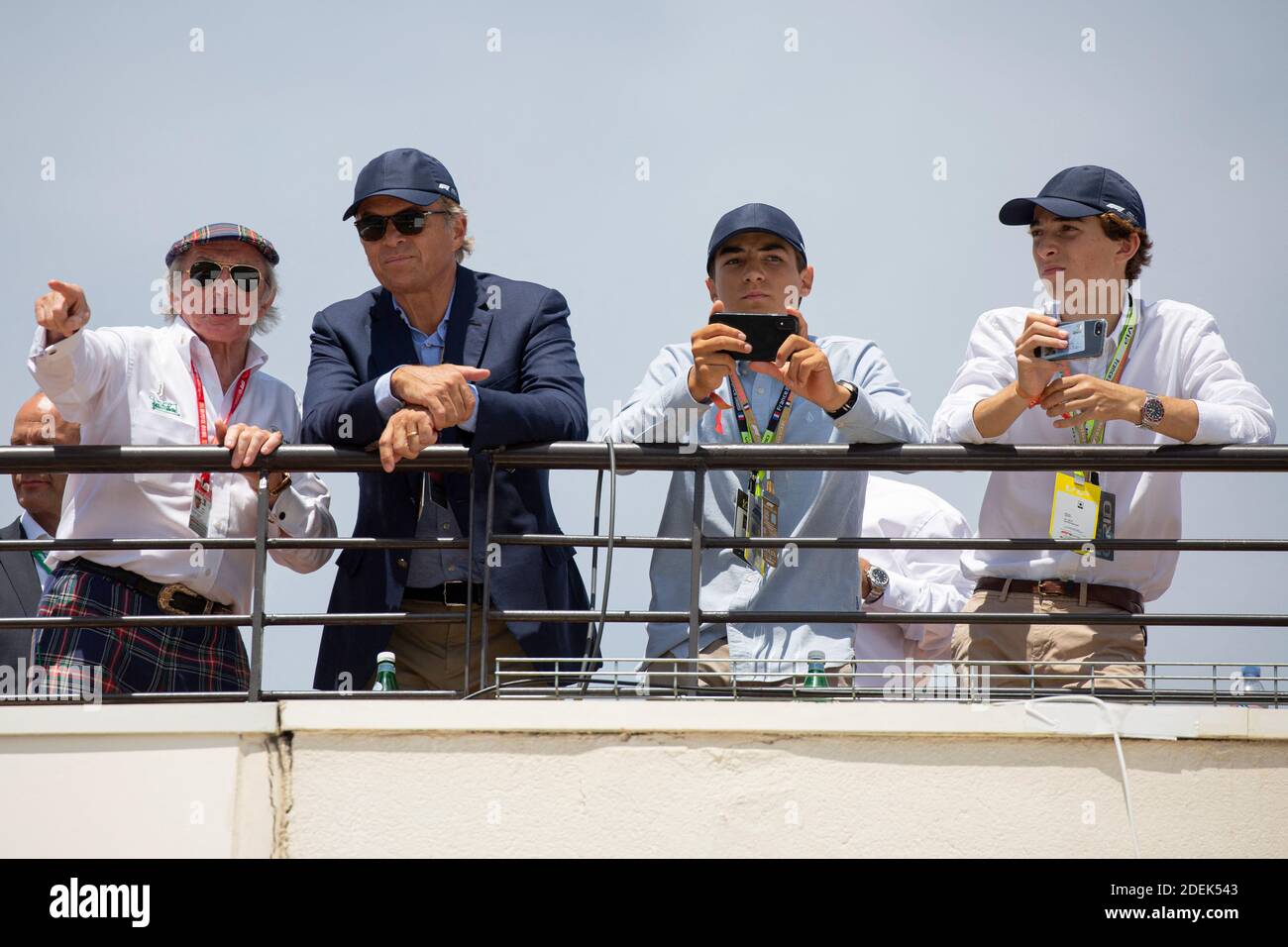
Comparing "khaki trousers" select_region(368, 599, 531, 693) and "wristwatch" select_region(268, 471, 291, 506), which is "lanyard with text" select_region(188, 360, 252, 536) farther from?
"khaki trousers" select_region(368, 599, 531, 693)

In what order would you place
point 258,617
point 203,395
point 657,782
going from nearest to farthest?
point 657,782 < point 258,617 < point 203,395

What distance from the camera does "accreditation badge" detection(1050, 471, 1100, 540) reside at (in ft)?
19.2

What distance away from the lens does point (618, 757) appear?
5168mm

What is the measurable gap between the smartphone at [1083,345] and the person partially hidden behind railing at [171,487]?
251 cm

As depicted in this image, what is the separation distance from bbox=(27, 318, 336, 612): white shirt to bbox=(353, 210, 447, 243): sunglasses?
750 millimetres

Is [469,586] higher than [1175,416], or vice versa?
[1175,416]

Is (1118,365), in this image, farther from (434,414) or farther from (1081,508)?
(434,414)

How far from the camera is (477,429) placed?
568cm

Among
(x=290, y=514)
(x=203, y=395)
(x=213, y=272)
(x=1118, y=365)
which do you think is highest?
(x=213, y=272)

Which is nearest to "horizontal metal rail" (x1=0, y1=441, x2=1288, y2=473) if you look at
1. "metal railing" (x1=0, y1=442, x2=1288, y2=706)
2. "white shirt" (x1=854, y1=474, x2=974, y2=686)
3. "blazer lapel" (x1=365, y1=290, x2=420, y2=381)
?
"metal railing" (x1=0, y1=442, x2=1288, y2=706)

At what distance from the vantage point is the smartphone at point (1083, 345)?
580cm

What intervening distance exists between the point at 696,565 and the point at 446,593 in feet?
3.04

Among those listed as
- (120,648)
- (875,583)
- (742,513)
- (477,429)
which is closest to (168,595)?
(120,648)

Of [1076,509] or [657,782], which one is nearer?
[657,782]
